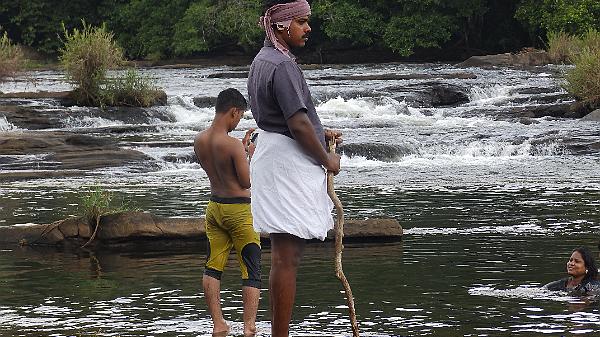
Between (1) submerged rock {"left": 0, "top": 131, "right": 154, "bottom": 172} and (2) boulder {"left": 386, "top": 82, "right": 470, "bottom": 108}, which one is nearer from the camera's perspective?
(1) submerged rock {"left": 0, "top": 131, "right": 154, "bottom": 172}

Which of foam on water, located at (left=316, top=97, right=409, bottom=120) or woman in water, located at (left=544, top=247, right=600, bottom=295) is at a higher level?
woman in water, located at (left=544, top=247, right=600, bottom=295)

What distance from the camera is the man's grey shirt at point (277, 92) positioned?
21.7 feet

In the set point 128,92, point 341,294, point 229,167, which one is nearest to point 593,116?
point 128,92

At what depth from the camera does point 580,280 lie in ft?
33.6

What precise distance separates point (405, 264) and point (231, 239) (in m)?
3.45

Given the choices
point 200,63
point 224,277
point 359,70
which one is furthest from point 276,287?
point 200,63

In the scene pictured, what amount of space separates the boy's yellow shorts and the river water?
0.42 metres

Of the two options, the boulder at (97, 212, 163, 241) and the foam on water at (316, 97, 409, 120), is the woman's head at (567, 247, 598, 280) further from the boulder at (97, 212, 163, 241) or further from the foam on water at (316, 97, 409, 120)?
the foam on water at (316, 97, 409, 120)

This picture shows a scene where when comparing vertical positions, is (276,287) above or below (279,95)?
below

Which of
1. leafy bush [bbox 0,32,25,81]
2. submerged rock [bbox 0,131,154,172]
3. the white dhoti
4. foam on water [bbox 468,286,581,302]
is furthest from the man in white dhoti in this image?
leafy bush [bbox 0,32,25,81]

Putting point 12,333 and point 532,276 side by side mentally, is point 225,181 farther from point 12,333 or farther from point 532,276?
point 532,276

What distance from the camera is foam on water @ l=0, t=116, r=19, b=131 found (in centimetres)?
2897

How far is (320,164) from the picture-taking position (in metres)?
6.75

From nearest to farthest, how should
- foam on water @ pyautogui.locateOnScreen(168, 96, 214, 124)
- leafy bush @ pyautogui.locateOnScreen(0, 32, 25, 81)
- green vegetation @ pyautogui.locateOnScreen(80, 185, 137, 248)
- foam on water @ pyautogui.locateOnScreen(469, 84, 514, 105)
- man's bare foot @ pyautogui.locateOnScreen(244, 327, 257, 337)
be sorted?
man's bare foot @ pyautogui.locateOnScreen(244, 327, 257, 337)
green vegetation @ pyautogui.locateOnScreen(80, 185, 137, 248)
foam on water @ pyautogui.locateOnScreen(168, 96, 214, 124)
leafy bush @ pyautogui.locateOnScreen(0, 32, 25, 81)
foam on water @ pyautogui.locateOnScreen(469, 84, 514, 105)
